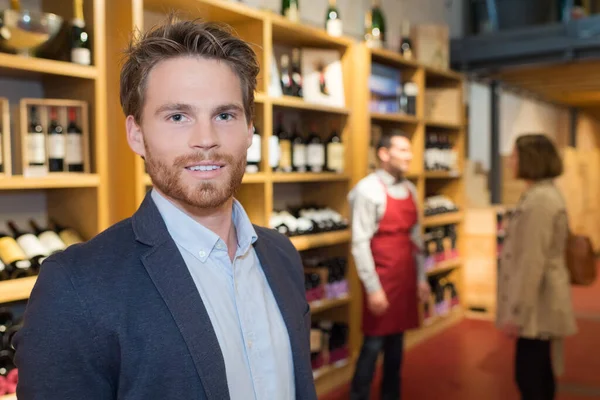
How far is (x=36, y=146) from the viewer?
2328 mm

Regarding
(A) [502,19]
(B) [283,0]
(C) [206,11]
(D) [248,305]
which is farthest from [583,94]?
(D) [248,305]

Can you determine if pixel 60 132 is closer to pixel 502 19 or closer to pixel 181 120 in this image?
pixel 181 120

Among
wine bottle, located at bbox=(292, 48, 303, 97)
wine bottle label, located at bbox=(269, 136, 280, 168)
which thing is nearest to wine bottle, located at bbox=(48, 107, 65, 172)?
wine bottle label, located at bbox=(269, 136, 280, 168)

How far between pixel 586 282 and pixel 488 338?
2110 millimetres

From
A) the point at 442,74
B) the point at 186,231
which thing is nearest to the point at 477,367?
the point at 442,74

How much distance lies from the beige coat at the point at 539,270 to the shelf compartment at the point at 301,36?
1706 mm

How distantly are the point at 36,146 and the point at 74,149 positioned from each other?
174 mm

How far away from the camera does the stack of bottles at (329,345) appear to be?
3.85 meters

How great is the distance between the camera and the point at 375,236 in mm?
3480

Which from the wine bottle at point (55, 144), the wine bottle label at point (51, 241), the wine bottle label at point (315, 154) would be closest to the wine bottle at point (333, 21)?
the wine bottle label at point (315, 154)

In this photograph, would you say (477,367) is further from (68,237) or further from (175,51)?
Result: (175,51)

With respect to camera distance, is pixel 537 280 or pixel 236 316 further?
pixel 537 280

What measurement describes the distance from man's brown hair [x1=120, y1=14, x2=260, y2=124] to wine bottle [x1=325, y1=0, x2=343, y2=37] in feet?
9.54

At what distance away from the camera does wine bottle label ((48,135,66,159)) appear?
2.40m
